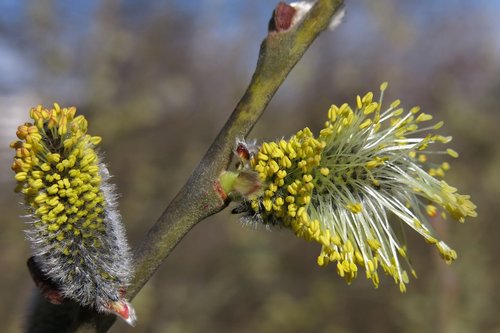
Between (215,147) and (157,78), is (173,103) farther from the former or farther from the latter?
(215,147)

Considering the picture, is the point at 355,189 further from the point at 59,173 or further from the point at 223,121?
the point at 223,121

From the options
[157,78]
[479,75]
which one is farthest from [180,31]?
[479,75]

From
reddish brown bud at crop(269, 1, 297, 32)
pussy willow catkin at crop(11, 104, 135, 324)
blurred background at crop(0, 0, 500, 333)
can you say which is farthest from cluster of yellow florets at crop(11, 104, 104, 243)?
blurred background at crop(0, 0, 500, 333)

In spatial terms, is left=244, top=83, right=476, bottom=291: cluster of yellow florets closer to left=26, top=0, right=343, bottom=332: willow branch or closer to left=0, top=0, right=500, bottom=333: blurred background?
left=26, top=0, right=343, bottom=332: willow branch

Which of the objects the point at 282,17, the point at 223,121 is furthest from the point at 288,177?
the point at 223,121

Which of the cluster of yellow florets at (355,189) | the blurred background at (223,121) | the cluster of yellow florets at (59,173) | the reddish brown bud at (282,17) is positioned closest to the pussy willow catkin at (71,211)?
the cluster of yellow florets at (59,173)
